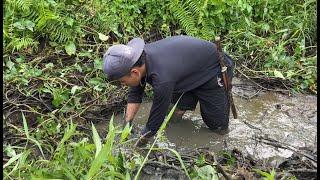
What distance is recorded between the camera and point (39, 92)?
461 cm

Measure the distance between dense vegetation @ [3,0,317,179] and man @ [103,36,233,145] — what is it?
56 cm

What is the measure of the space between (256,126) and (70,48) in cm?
222

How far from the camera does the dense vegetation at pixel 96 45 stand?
4.42m

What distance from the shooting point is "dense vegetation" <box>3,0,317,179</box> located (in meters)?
4.42

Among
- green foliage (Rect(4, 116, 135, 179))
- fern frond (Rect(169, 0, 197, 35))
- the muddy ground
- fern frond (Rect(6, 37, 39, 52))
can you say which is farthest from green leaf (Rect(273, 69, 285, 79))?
fern frond (Rect(6, 37, 39, 52))

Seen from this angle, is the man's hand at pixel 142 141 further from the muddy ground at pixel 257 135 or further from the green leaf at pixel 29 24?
the green leaf at pixel 29 24

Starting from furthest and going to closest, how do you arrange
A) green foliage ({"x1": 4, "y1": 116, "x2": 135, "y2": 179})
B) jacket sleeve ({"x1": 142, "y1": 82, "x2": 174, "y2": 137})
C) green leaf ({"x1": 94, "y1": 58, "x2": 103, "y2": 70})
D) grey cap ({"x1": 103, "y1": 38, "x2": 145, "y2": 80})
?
green leaf ({"x1": 94, "y1": 58, "x2": 103, "y2": 70}), jacket sleeve ({"x1": 142, "y1": 82, "x2": 174, "y2": 137}), grey cap ({"x1": 103, "y1": 38, "x2": 145, "y2": 80}), green foliage ({"x1": 4, "y1": 116, "x2": 135, "y2": 179})

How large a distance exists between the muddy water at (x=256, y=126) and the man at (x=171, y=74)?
17 cm

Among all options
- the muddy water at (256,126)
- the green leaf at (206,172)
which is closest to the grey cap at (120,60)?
the green leaf at (206,172)

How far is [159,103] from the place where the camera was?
3.62 metres

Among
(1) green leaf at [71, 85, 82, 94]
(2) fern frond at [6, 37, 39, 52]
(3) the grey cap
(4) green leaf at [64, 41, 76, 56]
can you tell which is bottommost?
(1) green leaf at [71, 85, 82, 94]

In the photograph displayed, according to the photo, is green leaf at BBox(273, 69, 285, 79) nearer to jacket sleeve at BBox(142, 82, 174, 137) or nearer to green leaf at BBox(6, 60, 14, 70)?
jacket sleeve at BBox(142, 82, 174, 137)

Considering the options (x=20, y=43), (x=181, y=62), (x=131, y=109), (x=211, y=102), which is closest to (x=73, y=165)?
(x=131, y=109)

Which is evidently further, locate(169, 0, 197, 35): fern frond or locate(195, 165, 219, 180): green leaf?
locate(169, 0, 197, 35): fern frond
